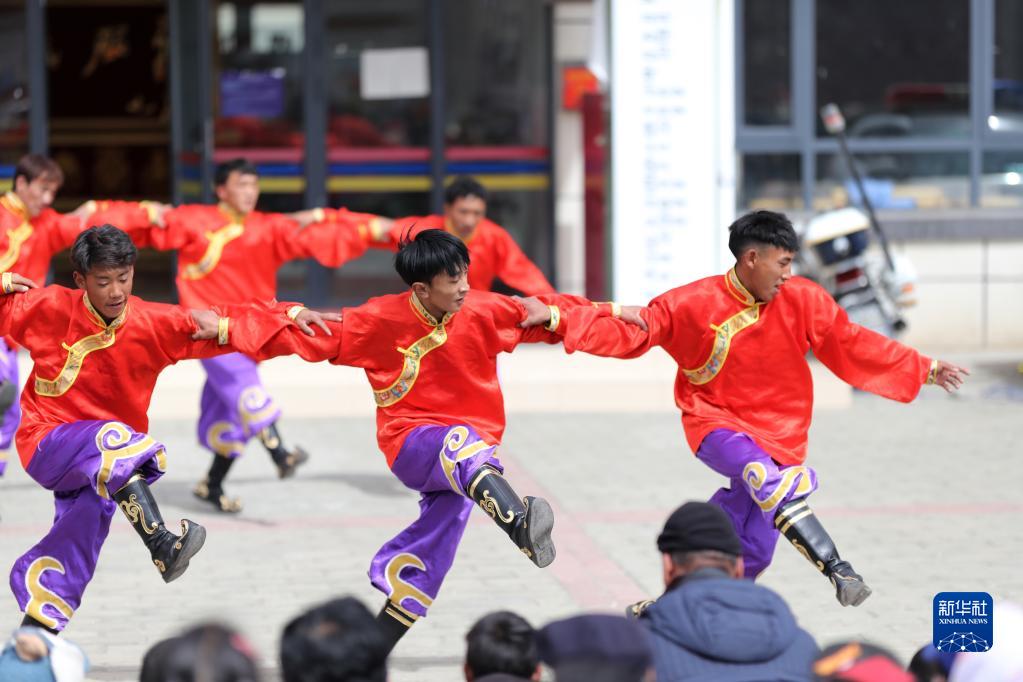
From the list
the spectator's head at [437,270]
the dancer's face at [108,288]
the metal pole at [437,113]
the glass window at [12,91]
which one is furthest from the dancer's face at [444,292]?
the glass window at [12,91]

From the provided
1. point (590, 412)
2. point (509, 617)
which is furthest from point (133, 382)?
point (590, 412)

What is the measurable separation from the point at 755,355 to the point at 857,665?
7.39ft

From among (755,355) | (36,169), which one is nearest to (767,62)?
(36,169)

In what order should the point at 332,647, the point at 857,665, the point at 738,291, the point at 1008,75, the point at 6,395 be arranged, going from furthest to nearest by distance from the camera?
→ the point at 1008,75 < the point at 6,395 < the point at 738,291 < the point at 857,665 < the point at 332,647

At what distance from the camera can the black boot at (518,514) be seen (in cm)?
567

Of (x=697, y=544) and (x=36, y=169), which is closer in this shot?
(x=697, y=544)

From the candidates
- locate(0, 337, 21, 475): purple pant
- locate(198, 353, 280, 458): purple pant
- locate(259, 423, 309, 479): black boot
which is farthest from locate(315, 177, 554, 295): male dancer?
locate(0, 337, 21, 475): purple pant

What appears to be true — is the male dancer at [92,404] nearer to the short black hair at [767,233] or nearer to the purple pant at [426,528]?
the purple pant at [426,528]

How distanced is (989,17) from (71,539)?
10.1 m

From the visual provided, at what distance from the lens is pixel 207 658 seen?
3.71 metres

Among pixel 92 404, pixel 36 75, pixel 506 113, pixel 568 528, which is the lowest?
pixel 568 528

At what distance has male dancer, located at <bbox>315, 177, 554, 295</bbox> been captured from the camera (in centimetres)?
887

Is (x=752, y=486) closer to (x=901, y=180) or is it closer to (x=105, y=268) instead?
(x=105, y=268)

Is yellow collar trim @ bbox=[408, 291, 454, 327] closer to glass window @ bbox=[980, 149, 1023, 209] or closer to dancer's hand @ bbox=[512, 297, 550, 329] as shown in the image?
dancer's hand @ bbox=[512, 297, 550, 329]
